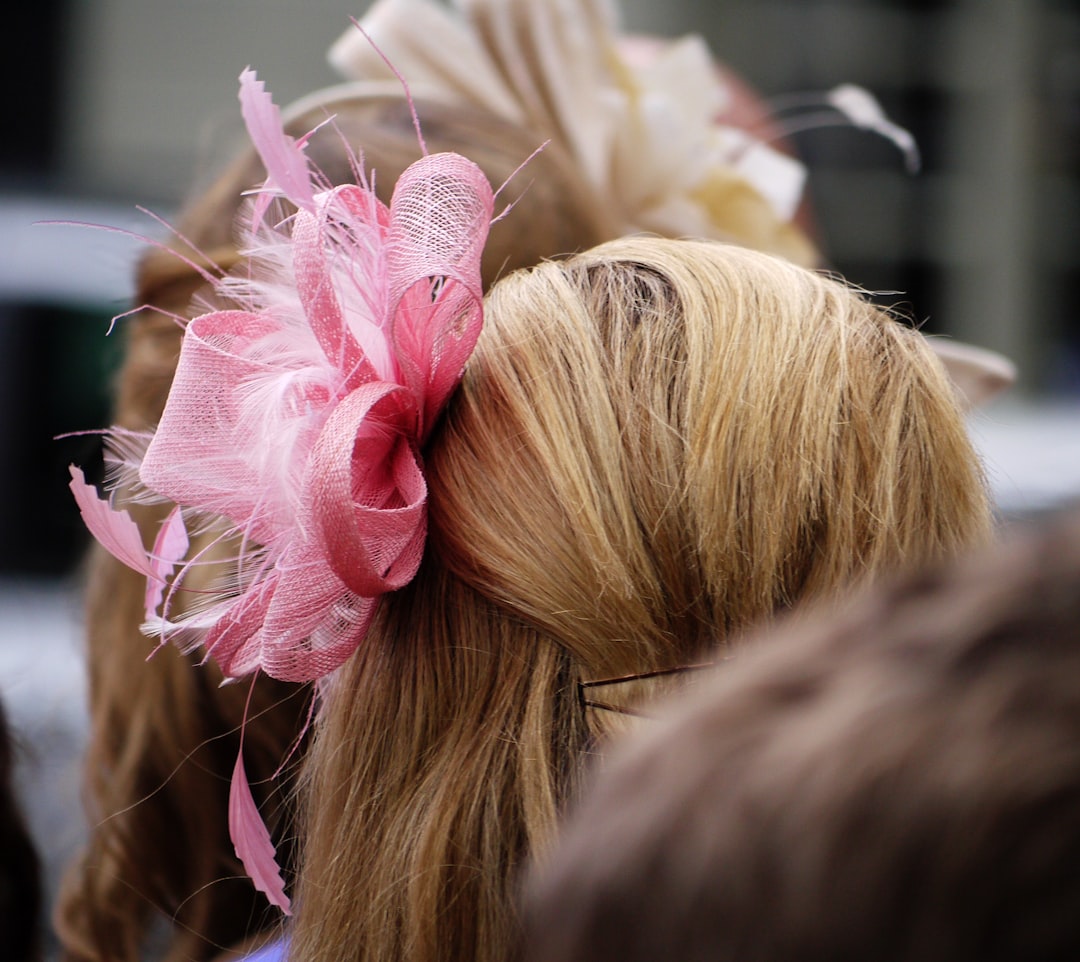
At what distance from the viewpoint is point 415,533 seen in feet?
2.40

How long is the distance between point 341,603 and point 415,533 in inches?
2.6

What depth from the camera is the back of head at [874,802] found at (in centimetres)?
32

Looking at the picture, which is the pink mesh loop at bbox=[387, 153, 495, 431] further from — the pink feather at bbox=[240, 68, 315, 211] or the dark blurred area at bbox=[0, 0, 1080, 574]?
the dark blurred area at bbox=[0, 0, 1080, 574]

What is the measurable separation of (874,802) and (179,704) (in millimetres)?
1016

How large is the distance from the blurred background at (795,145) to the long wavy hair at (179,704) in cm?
66

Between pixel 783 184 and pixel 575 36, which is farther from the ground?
pixel 575 36

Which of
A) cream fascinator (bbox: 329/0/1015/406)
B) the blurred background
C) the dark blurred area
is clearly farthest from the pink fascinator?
the dark blurred area

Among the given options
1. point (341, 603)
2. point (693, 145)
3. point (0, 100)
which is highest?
point (0, 100)

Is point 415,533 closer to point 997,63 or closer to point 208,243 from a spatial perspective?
point 208,243

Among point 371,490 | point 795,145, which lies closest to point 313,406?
point 371,490

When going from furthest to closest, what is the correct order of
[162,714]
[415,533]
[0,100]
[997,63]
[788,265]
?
[997,63], [0,100], [162,714], [788,265], [415,533]

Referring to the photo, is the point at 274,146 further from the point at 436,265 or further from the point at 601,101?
the point at 601,101

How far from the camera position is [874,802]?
13.1 inches

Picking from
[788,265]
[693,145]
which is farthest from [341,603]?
[693,145]
